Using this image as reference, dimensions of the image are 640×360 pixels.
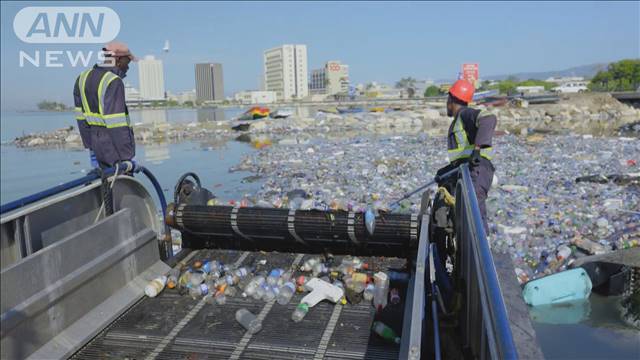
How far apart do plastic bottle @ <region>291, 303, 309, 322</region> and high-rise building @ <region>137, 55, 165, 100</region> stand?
303 feet

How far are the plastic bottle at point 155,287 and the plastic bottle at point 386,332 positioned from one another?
171 centimetres

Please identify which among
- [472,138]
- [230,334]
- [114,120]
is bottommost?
[230,334]

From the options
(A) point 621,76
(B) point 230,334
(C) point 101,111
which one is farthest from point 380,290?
(A) point 621,76

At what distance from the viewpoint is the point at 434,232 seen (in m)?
4.26

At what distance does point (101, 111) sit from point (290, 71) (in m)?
155

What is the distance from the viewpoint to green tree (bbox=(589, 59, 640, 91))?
85188mm

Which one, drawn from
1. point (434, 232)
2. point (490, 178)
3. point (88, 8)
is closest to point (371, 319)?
point (434, 232)

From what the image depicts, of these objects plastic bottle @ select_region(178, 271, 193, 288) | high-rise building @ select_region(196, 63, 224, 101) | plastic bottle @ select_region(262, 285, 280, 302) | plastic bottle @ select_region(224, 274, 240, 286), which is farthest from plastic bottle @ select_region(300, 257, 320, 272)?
high-rise building @ select_region(196, 63, 224, 101)

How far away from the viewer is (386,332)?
3.29 meters

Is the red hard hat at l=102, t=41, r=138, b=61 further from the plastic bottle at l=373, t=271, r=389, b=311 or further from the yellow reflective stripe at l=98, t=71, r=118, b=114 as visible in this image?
the plastic bottle at l=373, t=271, r=389, b=311

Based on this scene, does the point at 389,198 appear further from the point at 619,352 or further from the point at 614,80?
the point at 614,80

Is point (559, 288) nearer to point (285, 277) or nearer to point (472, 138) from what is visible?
point (472, 138)

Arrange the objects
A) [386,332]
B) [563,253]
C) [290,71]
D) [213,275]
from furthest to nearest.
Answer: [290,71] < [563,253] < [213,275] < [386,332]

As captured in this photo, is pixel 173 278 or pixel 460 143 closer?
pixel 173 278
